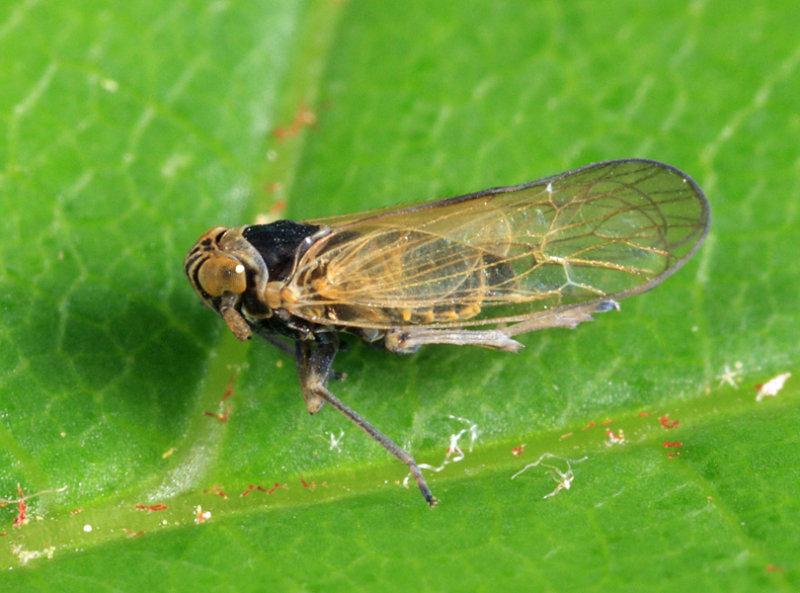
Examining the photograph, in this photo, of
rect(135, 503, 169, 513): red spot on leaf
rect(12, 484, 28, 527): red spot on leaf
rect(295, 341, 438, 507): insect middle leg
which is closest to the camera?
rect(12, 484, 28, 527): red spot on leaf

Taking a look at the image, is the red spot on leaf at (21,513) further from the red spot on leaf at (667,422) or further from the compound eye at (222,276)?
the red spot on leaf at (667,422)

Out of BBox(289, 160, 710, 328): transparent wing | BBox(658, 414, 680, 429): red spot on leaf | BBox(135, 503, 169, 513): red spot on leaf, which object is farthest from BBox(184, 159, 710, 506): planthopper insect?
BBox(135, 503, 169, 513): red spot on leaf

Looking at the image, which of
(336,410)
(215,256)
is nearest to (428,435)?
(336,410)

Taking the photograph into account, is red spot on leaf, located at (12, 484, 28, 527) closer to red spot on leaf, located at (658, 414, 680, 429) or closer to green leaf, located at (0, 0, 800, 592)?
green leaf, located at (0, 0, 800, 592)

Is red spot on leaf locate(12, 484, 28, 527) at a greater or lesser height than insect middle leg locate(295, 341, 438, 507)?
lesser

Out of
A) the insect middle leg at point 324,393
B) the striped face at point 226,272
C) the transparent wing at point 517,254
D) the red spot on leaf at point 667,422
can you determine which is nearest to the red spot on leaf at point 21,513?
the striped face at point 226,272

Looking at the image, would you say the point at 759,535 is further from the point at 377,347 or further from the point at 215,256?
the point at 215,256

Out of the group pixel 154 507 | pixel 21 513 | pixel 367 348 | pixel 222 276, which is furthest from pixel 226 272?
pixel 21 513

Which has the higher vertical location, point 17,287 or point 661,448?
point 661,448
